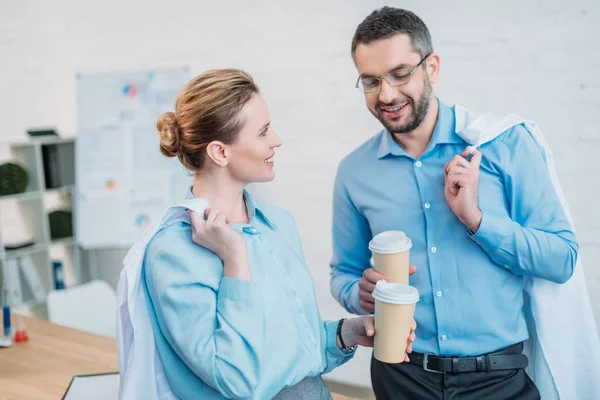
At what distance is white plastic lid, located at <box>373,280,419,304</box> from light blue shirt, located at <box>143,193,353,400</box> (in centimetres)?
19

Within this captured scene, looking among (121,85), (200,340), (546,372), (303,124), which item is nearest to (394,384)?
(546,372)

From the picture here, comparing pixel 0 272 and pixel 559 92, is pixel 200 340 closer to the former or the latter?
pixel 559 92

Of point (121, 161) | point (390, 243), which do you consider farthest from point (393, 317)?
point (121, 161)

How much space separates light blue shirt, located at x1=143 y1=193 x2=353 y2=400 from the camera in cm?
130

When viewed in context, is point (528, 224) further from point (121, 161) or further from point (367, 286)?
point (121, 161)

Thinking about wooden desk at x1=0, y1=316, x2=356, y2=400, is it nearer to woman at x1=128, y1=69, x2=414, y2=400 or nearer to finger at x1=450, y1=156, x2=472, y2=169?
woman at x1=128, y1=69, x2=414, y2=400

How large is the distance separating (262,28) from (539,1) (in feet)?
5.35

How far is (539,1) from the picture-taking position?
2.89 m

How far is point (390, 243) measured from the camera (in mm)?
1530

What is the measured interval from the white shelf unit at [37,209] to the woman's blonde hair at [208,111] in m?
3.38

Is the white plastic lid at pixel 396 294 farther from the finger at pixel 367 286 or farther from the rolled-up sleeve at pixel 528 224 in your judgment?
the rolled-up sleeve at pixel 528 224

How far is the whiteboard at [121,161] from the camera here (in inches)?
173

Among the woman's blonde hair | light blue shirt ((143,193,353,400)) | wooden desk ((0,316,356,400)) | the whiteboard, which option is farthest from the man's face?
the whiteboard

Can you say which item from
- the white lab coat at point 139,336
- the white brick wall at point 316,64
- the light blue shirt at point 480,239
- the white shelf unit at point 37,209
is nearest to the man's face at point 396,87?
the light blue shirt at point 480,239
